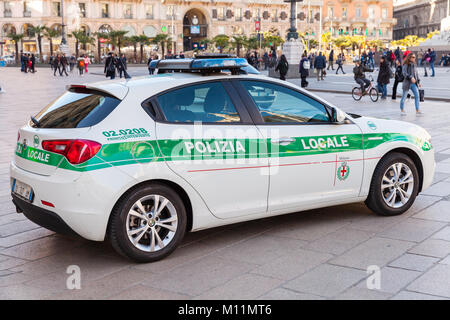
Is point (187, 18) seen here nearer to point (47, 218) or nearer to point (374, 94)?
point (374, 94)

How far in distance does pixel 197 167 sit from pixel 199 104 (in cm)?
62

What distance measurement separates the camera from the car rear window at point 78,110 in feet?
15.2

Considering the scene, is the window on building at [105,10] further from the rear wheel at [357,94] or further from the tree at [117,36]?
the rear wheel at [357,94]

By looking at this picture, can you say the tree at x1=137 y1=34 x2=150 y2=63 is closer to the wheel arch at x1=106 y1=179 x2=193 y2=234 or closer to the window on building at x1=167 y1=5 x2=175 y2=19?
the window on building at x1=167 y1=5 x2=175 y2=19

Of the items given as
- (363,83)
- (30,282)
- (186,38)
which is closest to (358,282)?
(30,282)

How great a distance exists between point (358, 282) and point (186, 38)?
341ft

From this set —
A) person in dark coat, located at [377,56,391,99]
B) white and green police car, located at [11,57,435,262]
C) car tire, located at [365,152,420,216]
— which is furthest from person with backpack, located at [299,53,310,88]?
white and green police car, located at [11,57,435,262]

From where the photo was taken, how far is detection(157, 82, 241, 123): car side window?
193 inches

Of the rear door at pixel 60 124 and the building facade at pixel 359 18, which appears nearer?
the rear door at pixel 60 124

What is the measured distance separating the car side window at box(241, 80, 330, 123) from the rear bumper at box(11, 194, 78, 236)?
6.36ft

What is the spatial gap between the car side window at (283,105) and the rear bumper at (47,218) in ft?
6.36

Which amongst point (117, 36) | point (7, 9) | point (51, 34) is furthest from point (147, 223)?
point (7, 9)

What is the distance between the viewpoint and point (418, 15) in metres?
142

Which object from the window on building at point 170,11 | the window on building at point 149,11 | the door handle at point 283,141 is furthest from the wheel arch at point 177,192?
the window on building at point 170,11
